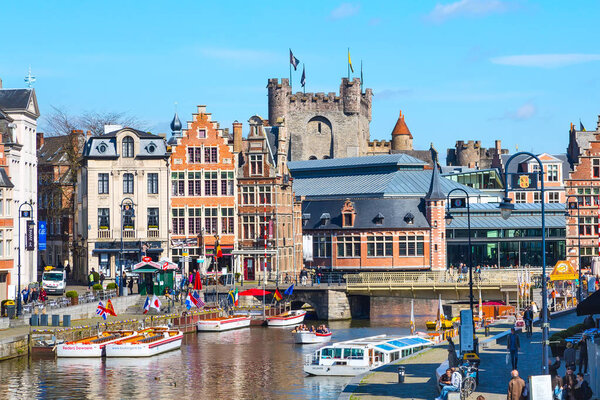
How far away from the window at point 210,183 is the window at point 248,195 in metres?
2.44

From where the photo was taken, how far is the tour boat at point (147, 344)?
62656 millimetres

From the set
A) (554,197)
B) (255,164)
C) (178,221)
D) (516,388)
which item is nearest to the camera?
(516,388)

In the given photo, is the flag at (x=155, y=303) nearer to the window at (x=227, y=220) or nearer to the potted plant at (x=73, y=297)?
the potted plant at (x=73, y=297)

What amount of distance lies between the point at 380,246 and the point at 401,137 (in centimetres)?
7033

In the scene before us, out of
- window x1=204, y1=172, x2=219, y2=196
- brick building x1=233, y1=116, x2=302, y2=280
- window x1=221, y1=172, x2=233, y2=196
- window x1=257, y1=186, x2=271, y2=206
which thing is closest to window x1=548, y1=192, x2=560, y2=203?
brick building x1=233, y1=116, x2=302, y2=280

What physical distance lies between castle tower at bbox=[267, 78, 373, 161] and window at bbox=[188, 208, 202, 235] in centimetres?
5061

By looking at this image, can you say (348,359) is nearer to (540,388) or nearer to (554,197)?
(540,388)

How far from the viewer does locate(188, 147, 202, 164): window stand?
95.8 metres

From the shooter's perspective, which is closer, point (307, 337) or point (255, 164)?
point (307, 337)

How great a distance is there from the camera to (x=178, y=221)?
3748 inches

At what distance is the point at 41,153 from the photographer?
119688 millimetres

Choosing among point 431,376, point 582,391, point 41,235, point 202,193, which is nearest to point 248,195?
point 202,193

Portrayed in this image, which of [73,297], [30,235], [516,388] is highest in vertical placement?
[30,235]

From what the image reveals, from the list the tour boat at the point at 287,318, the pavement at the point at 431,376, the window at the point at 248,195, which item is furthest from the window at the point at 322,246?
the pavement at the point at 431,376
